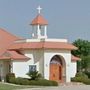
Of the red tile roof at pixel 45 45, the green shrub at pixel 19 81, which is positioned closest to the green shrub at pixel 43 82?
the green shrub at pixel 19 81

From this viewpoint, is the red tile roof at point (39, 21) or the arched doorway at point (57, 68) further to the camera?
the red tile roof at point (39, 21)

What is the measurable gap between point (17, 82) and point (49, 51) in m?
6.24

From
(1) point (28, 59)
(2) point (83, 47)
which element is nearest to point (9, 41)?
(1) point (28, 59)

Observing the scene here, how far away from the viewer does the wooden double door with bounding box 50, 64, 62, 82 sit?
61.8 metres

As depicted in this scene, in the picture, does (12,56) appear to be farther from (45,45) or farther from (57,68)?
(57,68)

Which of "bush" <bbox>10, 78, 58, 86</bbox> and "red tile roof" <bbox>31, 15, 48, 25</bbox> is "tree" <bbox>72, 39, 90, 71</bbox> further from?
"bush" <bbox>10, 78, 58, 86</bbox>

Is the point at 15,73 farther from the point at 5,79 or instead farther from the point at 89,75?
the point at 89,75

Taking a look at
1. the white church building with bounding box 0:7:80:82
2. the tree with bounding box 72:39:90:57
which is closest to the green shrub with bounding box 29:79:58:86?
the white church building with bounding box 0:7:80:82

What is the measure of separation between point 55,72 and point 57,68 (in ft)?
2.24

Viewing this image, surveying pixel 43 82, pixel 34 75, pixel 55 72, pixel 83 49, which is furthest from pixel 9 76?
pixel 83 49

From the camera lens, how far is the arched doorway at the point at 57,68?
6188cm

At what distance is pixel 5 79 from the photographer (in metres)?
61.0

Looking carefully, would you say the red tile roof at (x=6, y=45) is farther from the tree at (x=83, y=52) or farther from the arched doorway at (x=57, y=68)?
the tree at (x=83, y=52)

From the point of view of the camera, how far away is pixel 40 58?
61125 mm
